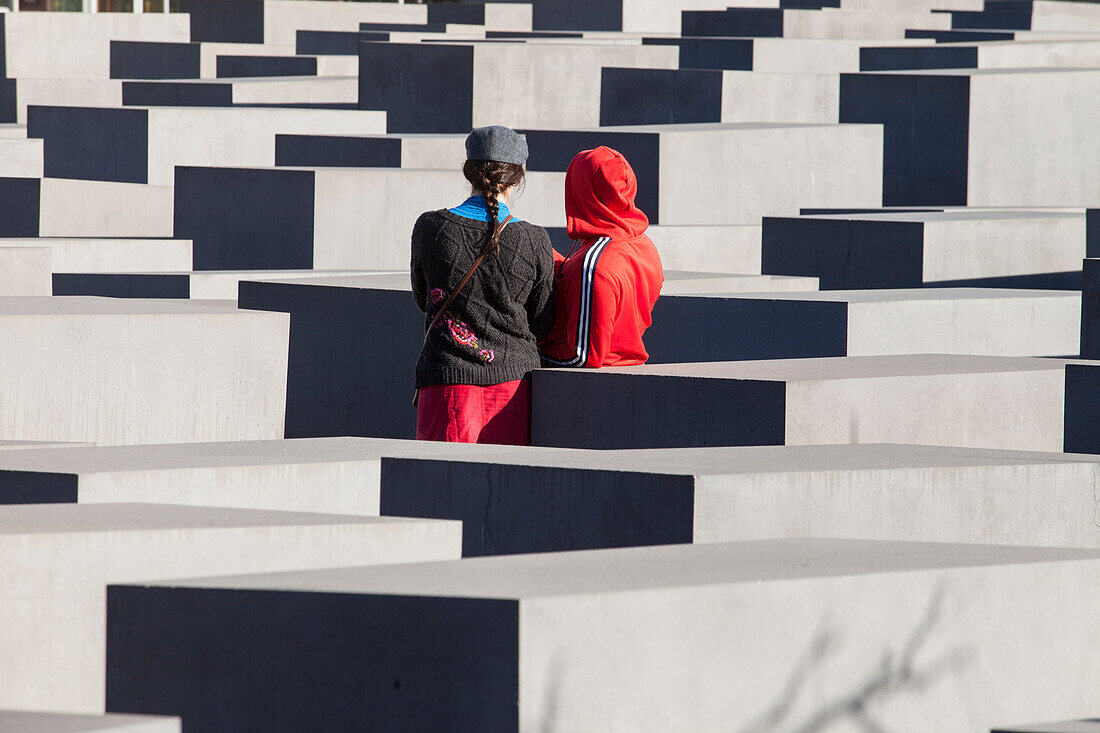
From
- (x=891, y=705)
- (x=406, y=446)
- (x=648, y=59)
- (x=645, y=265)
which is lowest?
(x=891, y=705)

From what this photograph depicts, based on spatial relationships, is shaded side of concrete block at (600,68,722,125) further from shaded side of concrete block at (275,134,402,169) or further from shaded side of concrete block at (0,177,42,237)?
shaded side of concrete block at (0,177,42,237)

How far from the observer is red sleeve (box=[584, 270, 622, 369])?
20.9 ft

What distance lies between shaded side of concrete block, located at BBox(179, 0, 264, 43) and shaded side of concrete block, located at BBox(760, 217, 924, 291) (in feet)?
62.1

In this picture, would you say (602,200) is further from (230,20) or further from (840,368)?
(230,20)

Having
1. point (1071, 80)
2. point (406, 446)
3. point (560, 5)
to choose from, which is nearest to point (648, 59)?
point (1071, 80)

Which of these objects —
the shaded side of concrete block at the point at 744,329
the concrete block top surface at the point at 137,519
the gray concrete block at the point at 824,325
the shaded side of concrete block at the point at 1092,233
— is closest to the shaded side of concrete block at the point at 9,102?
the shaded side of concrete block at the point at 1092,233

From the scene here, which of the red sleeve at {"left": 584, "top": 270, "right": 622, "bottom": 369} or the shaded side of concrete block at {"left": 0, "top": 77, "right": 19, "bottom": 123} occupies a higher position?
the shaded side of concrete block at {"left": 0, "top": 77, "right": 19, "bottom": 123}

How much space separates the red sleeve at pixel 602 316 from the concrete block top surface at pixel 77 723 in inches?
137

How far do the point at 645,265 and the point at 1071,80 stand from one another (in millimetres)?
9670

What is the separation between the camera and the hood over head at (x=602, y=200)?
21.3 feet

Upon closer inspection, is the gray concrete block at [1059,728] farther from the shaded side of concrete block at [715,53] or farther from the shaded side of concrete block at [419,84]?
the shaded side of concrete block at [715,53]

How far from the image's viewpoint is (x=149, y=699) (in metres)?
3.74

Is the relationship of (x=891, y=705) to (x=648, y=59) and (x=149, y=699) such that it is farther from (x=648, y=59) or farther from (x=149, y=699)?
(x=648, y=59)

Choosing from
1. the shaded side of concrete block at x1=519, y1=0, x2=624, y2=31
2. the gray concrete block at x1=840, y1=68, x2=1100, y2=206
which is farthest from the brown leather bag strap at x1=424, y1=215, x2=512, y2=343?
the shaded side of concrete block at x1=519, y1=0, x2=624, y2=31
